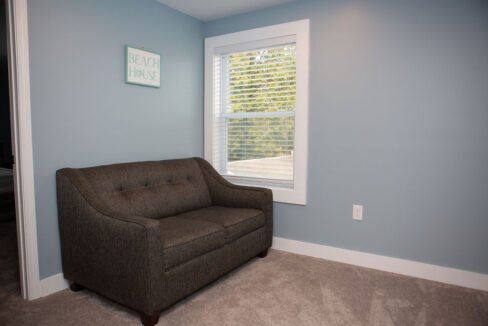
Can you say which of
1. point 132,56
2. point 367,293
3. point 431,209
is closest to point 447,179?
point 431,209

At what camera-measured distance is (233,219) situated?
2508mm

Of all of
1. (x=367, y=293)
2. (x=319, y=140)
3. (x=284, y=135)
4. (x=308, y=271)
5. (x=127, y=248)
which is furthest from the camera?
(x=284, y=135)

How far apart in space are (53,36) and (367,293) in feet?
8.78

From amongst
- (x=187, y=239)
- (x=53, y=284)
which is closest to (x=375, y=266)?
(x=187, y=239)

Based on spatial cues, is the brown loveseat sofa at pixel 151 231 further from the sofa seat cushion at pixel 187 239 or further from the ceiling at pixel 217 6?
the ceiling at pixel 217 6

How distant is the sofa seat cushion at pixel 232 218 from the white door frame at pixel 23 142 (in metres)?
0.99

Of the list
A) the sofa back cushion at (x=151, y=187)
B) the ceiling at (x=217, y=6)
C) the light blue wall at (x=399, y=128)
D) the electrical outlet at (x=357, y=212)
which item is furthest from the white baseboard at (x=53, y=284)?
the ceiling at (x=217, y=6)

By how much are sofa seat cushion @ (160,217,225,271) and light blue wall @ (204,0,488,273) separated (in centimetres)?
104

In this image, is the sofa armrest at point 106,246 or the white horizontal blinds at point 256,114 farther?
the white horizontal blinds at point 256,114

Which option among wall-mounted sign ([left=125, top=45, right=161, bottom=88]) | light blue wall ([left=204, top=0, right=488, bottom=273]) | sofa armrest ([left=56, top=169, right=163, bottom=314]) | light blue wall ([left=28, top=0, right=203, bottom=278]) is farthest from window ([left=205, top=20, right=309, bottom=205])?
sofa armrest ([left=56, top=169, right=163, bottom=314])

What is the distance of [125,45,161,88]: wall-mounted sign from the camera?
2.69 m

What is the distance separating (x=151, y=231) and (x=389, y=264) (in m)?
1.87

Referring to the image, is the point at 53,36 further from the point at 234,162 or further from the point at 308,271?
the point at 308,271

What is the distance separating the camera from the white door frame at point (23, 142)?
2.02 metres
